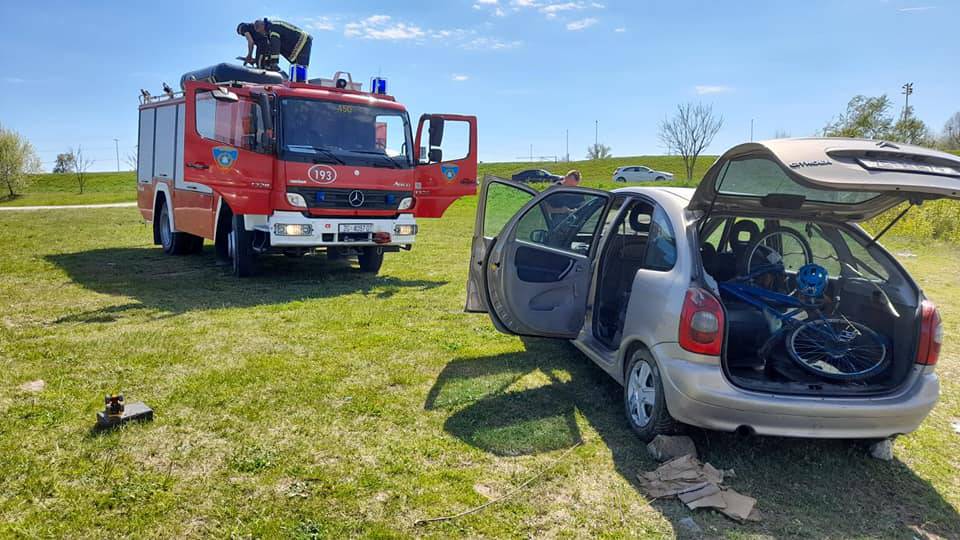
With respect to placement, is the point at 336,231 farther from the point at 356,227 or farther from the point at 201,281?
the point at 201,281

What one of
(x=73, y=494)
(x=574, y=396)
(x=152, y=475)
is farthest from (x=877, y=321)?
(x=73, y=494)

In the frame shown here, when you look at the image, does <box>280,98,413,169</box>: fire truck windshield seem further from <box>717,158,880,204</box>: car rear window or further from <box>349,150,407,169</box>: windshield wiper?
<box>717,158,880,204</box>: car rear window

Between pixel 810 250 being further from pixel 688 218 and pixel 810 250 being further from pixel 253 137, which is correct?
pixel 253 137

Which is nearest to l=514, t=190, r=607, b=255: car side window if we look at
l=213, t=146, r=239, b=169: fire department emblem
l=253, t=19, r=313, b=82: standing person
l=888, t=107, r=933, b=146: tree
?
l=213, t=146, r=239, b=169: fire department emblem

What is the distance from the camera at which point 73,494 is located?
123 inches

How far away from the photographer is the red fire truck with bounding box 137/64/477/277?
7.96m

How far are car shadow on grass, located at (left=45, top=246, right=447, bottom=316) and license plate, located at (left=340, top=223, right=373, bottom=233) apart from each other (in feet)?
2.57

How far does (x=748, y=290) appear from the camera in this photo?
4.06 meters

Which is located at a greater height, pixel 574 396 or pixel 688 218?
pixel 688 218

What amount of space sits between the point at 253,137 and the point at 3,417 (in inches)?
188

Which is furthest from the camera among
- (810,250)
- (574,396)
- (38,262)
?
(38,262)

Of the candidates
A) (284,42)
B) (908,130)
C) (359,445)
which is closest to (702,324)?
(359,445)

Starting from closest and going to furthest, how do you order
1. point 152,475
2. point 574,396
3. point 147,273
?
1. point 152,475
2. point 574,396
3. point 147,273

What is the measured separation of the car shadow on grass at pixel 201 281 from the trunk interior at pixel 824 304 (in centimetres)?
493
